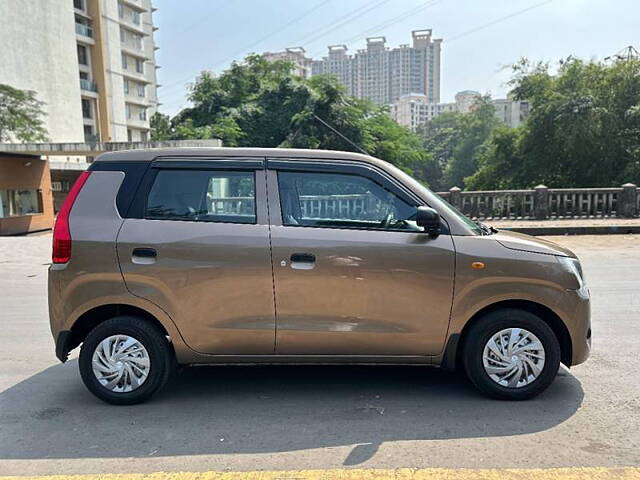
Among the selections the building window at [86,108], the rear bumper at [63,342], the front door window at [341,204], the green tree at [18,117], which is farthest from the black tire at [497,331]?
the building window at [86,108]

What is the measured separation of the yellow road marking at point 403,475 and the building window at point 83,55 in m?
56.3

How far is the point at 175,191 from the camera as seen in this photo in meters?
3.88

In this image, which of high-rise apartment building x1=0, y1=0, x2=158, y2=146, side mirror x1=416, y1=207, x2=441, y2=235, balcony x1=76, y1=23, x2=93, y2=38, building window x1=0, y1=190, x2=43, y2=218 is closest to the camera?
side mirror x1=416, y1=207, x2=441, y2=235

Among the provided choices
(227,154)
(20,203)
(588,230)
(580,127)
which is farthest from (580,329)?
(20,203)

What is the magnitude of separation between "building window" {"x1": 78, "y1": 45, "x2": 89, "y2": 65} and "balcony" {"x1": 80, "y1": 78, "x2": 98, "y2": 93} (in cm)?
192

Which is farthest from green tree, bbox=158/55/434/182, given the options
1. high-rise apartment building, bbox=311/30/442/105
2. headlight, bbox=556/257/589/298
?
headlight, bbox=556/257/589/298

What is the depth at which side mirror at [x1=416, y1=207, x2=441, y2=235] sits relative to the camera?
362 cm

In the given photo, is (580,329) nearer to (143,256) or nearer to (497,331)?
(497,331)

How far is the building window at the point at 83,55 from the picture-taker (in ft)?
167

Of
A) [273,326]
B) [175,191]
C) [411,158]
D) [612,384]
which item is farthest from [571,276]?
[411,158]

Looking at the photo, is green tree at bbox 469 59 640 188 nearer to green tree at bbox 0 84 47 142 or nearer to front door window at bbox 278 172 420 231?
front door window at bbox 278 172 420 231

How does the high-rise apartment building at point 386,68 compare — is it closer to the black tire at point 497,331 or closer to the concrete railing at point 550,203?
the concrete railing at point 550,203

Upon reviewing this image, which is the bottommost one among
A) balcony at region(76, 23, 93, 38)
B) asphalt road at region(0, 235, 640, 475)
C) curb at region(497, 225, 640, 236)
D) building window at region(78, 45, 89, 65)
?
asphalt road at region(0, 235, 640, 475)

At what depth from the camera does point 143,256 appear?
12.2 ft
